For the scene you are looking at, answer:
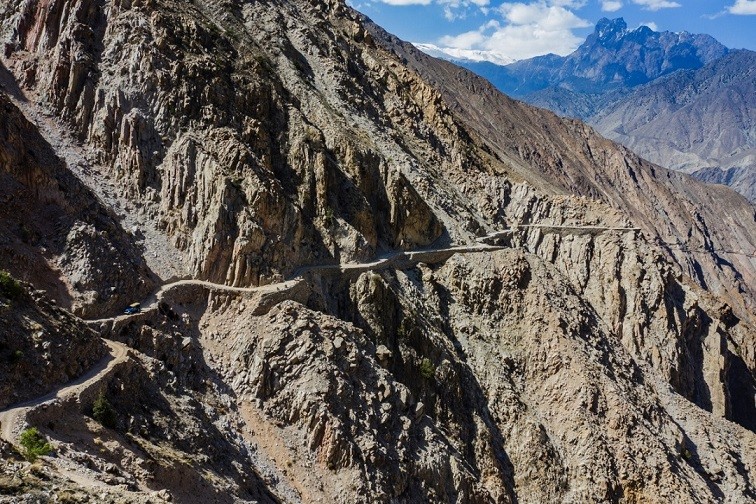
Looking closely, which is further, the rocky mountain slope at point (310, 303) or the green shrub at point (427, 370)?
the green shrub at point (427, 370)

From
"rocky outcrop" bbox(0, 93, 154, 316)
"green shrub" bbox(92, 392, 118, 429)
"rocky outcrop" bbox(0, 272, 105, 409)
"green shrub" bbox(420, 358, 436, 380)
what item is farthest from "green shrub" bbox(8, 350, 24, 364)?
"green shrub" bbox(420, 358, 436, 380)

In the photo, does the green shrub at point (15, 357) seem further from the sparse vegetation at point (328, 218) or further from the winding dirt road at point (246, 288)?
the sparse vegetation at point (328, 218)

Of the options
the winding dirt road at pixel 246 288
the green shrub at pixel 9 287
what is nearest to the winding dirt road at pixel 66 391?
the winding dirt road at pixel 246 288

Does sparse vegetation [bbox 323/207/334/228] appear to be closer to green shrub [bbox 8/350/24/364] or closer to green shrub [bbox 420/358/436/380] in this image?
green shrub [bbox 420/358/436/380]

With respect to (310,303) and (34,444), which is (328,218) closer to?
(310,303)

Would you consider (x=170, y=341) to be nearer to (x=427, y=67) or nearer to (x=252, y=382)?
(x=252, y=382)

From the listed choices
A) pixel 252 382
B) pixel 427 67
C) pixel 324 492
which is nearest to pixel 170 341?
pixel 252 382

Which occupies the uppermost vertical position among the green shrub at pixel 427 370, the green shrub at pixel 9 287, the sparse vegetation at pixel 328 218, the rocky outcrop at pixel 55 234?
the sparse vegetation at pixel 328 218

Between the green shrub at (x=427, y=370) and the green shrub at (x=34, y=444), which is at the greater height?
the green shrub at (x=427, y=370)
